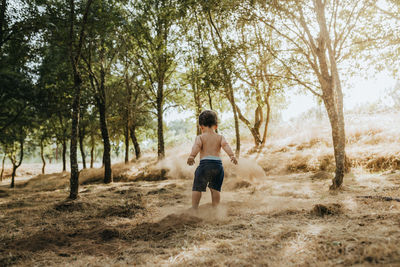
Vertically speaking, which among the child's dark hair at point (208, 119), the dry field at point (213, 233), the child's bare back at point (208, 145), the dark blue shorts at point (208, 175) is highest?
the child's dark hair at point (208, 119)

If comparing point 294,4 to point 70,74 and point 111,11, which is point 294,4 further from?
point 70,74

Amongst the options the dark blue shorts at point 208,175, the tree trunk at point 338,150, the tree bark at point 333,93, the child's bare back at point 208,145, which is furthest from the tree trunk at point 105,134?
the tree trunk at point 338,150

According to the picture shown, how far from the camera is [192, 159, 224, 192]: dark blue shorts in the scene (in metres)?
4.98

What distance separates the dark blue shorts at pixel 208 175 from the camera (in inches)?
196

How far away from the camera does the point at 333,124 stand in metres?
7.77

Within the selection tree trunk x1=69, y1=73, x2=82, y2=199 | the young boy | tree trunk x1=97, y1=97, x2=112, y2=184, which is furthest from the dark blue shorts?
tree trunk x1=97, y1=97, x2=112, y2=184

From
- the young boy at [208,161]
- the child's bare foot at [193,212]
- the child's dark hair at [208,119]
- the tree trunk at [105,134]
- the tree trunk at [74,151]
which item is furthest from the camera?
the tree trunk at [105,134]

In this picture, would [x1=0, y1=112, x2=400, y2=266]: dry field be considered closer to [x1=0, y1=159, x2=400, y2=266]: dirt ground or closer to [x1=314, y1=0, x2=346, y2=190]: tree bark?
[x1=0, y1=159, x2=400, y2=266]: dirt ground

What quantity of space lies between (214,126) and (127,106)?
13.8m

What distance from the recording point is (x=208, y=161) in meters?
5.12

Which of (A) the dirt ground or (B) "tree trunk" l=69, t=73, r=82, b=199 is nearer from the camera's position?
(A) the dirt ground

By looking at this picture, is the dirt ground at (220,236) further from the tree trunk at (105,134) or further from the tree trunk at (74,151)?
the tree trunk at (105,134)

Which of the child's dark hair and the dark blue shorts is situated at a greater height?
the child's dark hair

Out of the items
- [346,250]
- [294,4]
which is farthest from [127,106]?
[346,250]
